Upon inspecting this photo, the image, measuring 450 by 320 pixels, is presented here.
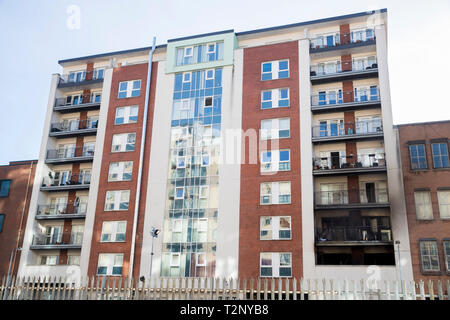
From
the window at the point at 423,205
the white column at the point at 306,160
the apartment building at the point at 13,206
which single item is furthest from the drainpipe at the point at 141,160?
the window at the point at 423,205

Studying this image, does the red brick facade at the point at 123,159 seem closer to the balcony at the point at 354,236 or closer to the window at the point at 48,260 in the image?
the window at the point at 48,260

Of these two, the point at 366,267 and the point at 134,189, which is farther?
the point at 134,189

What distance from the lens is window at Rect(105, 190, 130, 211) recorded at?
40.0m

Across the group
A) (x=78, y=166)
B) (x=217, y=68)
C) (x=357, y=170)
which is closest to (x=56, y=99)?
(x=78, y=166)

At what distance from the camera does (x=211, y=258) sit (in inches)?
1390

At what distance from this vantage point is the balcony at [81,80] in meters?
46.6

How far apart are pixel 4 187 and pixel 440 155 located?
1644 inches

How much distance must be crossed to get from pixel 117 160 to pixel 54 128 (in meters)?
9.40

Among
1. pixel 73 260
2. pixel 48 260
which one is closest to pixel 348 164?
pixel 73 260

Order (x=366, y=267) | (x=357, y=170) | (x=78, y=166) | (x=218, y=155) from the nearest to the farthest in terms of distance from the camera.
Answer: (x=366, y=267) < (x=357, y=170) < (x=218, y=155) < (x=78, y=166)

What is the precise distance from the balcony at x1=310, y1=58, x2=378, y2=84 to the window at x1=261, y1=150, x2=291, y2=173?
7624 mm
